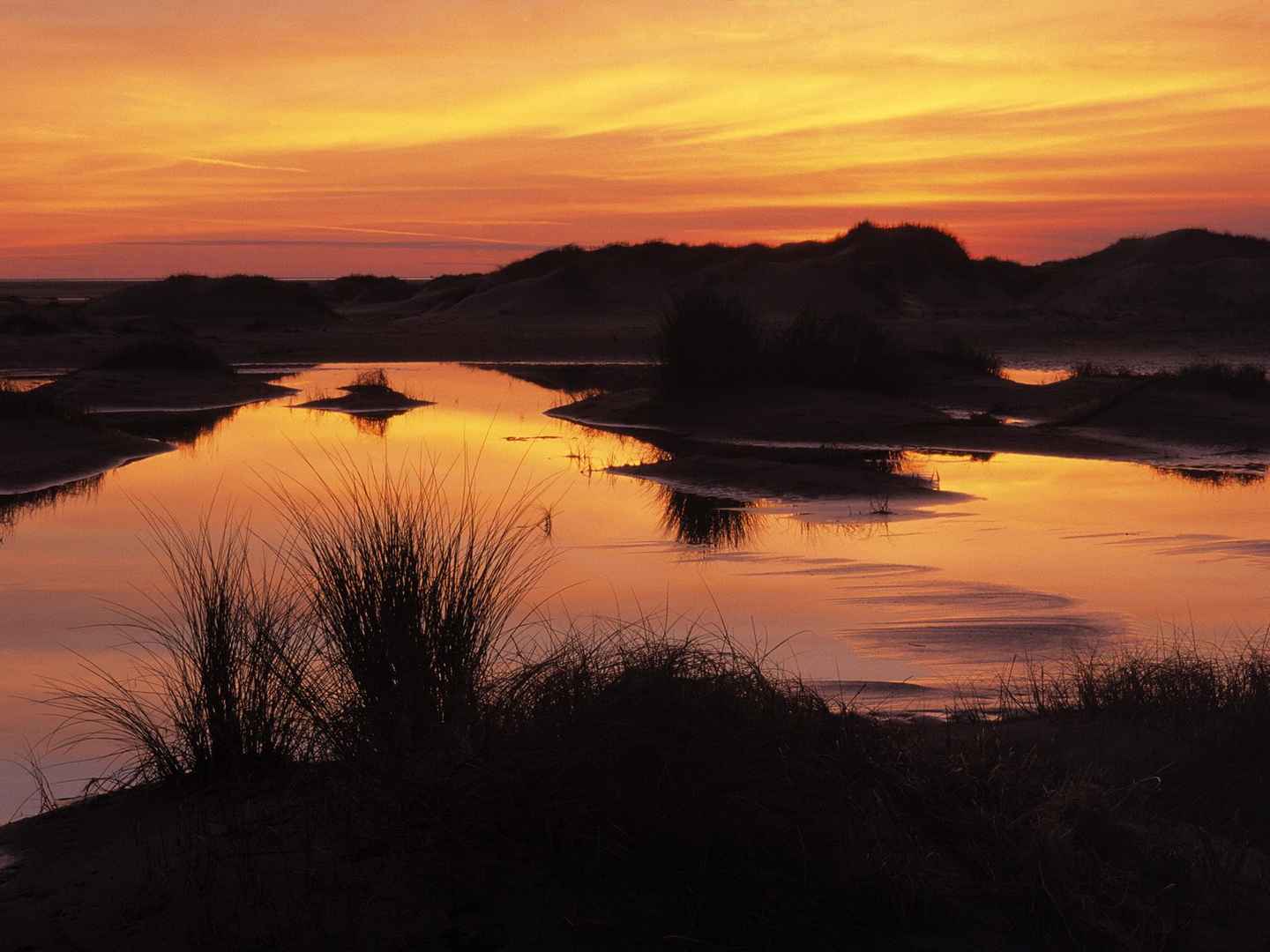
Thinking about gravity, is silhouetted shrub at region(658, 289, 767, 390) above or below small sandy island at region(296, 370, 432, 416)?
above

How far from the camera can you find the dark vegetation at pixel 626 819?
4164 mm

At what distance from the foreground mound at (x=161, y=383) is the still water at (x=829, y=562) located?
8255mm

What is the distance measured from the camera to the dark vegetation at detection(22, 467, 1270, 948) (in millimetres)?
4164

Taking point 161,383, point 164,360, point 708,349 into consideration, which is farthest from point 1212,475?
point 164,360

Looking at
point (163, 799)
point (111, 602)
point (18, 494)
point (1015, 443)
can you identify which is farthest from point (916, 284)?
point (163, 799)

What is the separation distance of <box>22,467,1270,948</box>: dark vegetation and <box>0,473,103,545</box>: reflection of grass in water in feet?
29.1

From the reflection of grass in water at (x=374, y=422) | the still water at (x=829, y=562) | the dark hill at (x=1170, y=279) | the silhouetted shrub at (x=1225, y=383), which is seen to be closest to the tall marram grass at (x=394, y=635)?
the still water at (x=829, y=562)

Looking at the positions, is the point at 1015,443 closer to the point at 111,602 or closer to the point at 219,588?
the point at 111,602

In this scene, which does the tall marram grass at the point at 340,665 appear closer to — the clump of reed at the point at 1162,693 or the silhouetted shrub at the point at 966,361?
the clump of reed at the point at 1162,693

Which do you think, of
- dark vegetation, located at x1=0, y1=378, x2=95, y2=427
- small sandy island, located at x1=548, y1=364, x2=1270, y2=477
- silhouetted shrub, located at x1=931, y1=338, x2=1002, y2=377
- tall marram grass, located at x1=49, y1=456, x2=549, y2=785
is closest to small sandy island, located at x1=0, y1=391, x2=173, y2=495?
dark vegetation, located at x1=0, y1=378, x2=95, y2=427

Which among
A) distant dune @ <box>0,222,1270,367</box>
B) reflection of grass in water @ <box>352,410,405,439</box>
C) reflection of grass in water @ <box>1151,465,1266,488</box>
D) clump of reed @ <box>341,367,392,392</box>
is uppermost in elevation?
distant dune @ <box>0,222,1270,367</box>

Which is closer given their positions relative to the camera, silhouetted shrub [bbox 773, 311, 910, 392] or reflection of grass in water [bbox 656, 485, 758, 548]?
reflection of grass in water [bbox 656, 485, 758, 548]

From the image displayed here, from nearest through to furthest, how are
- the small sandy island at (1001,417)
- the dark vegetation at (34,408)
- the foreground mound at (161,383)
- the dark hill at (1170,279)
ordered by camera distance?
A: the dark vegetation at (34,408), the small sandy island at (1001,417), the foreground mound at (161,383), the dark hill at (1170,279)

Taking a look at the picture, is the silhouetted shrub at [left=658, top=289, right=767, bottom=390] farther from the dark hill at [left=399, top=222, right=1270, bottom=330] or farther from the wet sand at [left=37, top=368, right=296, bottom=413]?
the dark hill at [left=399, top=222, right=1270, bottom=330]
